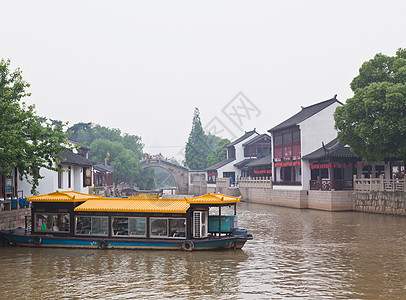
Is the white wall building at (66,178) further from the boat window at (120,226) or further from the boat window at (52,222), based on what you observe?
the boat window at (120,226)

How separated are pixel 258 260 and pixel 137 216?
5190 mm

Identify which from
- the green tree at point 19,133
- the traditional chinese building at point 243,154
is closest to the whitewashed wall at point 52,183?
the green tree at point 19,133

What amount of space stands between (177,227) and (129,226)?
2035mm

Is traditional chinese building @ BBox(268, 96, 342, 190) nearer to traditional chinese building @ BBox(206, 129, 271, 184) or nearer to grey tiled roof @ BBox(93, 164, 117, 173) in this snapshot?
traditional chinese building @ BBox(206, 129, 271, 184)

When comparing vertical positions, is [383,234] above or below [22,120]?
below

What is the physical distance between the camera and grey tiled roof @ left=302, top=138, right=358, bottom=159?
127 feet

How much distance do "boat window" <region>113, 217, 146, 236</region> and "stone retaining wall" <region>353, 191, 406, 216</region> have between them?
20482 mm

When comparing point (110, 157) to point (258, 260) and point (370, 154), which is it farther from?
point (258, 260)

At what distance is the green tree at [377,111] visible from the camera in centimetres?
3078

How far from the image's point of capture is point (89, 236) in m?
19.8

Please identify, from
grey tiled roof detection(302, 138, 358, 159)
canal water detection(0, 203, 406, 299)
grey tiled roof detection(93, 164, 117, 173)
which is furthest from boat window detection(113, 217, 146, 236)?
grey tiled roof detection(93, 164, 117, 173)

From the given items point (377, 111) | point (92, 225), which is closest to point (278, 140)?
point (377, 111)

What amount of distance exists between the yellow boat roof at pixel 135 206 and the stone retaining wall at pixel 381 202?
62.4 ft

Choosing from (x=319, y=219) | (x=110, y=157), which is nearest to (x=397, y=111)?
(x=319, y=219)
